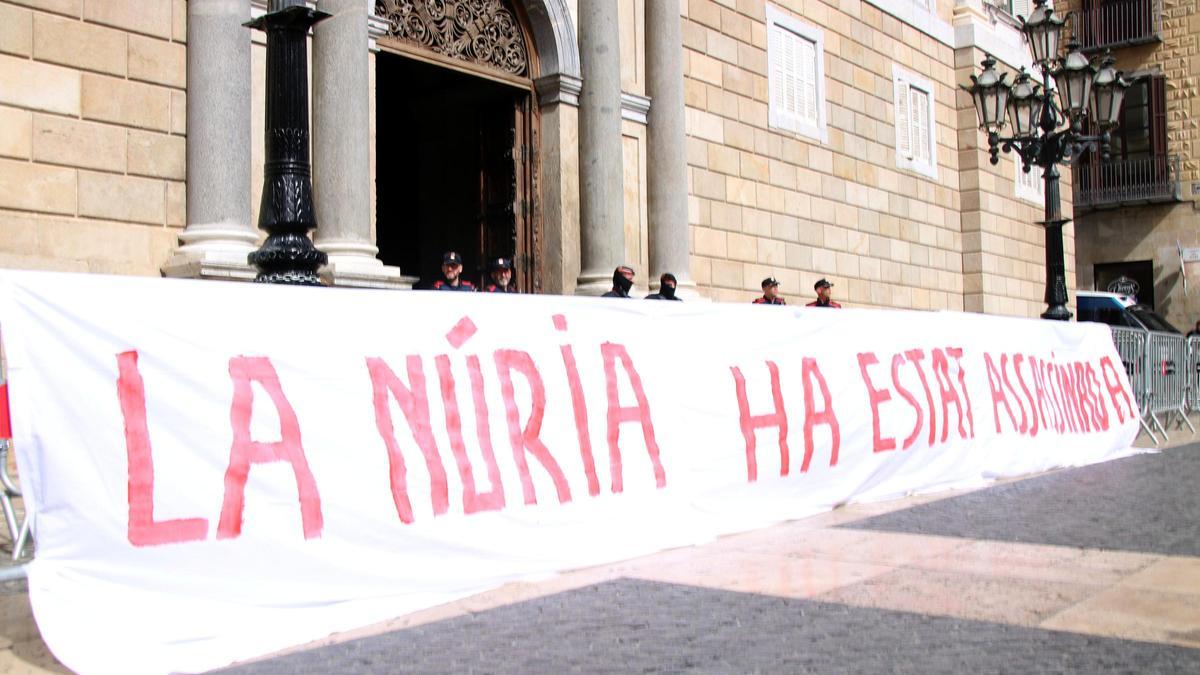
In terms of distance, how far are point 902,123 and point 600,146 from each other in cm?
870

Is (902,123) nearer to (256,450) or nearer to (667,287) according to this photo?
(667,287)

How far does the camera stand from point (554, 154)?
14305 millimetres

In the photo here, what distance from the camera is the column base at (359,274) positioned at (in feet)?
35.2

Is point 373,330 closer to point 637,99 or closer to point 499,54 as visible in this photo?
point 499,54

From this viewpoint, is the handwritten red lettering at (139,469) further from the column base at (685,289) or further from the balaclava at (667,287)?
the column base at (685,289)

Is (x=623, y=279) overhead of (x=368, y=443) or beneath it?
overhead

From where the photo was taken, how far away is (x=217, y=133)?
1017cm

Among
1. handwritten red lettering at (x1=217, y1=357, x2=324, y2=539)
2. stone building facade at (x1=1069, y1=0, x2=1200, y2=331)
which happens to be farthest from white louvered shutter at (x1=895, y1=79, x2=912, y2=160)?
stone building facade at (x1=1069, y1=0, x2=1200, y2=331)

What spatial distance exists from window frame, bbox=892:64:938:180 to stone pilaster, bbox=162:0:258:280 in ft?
43.2

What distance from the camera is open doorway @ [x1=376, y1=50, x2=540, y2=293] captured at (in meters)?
14.4

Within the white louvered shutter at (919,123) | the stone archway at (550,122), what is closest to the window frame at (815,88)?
the white louvered shutter at (919,123)

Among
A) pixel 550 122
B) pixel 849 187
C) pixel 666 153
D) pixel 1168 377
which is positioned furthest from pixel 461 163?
pixel 1168 377

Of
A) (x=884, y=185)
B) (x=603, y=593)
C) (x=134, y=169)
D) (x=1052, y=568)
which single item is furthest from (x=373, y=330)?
(x=884, y=185)

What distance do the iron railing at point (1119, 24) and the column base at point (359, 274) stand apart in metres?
30.6
